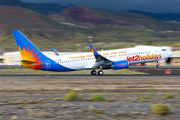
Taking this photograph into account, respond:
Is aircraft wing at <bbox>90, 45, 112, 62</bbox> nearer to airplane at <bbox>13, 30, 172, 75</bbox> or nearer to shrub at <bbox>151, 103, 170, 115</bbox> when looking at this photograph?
airplane at <bbox>13, 30, 172, 75</bbox>

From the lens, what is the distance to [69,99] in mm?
18469

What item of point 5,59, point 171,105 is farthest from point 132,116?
point 5,59

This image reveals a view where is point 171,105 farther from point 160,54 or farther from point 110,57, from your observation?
point 160,54

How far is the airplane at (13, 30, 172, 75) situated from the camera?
3588 centimetres

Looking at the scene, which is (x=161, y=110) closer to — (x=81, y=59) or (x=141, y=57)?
(x=81, y=59)

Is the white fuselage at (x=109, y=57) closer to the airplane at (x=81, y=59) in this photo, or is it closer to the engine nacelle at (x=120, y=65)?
the airplane at (x=81, y=59)

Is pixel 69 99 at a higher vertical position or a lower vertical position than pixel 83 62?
lower

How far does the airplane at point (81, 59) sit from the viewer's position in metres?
35.9

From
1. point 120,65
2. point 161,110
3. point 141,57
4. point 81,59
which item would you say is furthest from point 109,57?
point 161,110

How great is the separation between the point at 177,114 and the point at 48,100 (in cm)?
945

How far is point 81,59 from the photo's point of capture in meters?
38.6

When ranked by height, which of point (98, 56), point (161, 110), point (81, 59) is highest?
point (98, 56)

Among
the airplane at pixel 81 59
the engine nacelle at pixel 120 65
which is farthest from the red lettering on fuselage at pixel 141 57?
the engine nacelle at pixel 120 65

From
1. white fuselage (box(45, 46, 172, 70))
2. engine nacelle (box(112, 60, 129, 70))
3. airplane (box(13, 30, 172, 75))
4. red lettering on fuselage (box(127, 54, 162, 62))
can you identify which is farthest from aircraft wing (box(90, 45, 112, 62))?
red lettering on fuselage (box(127, 54, 162, 62))
